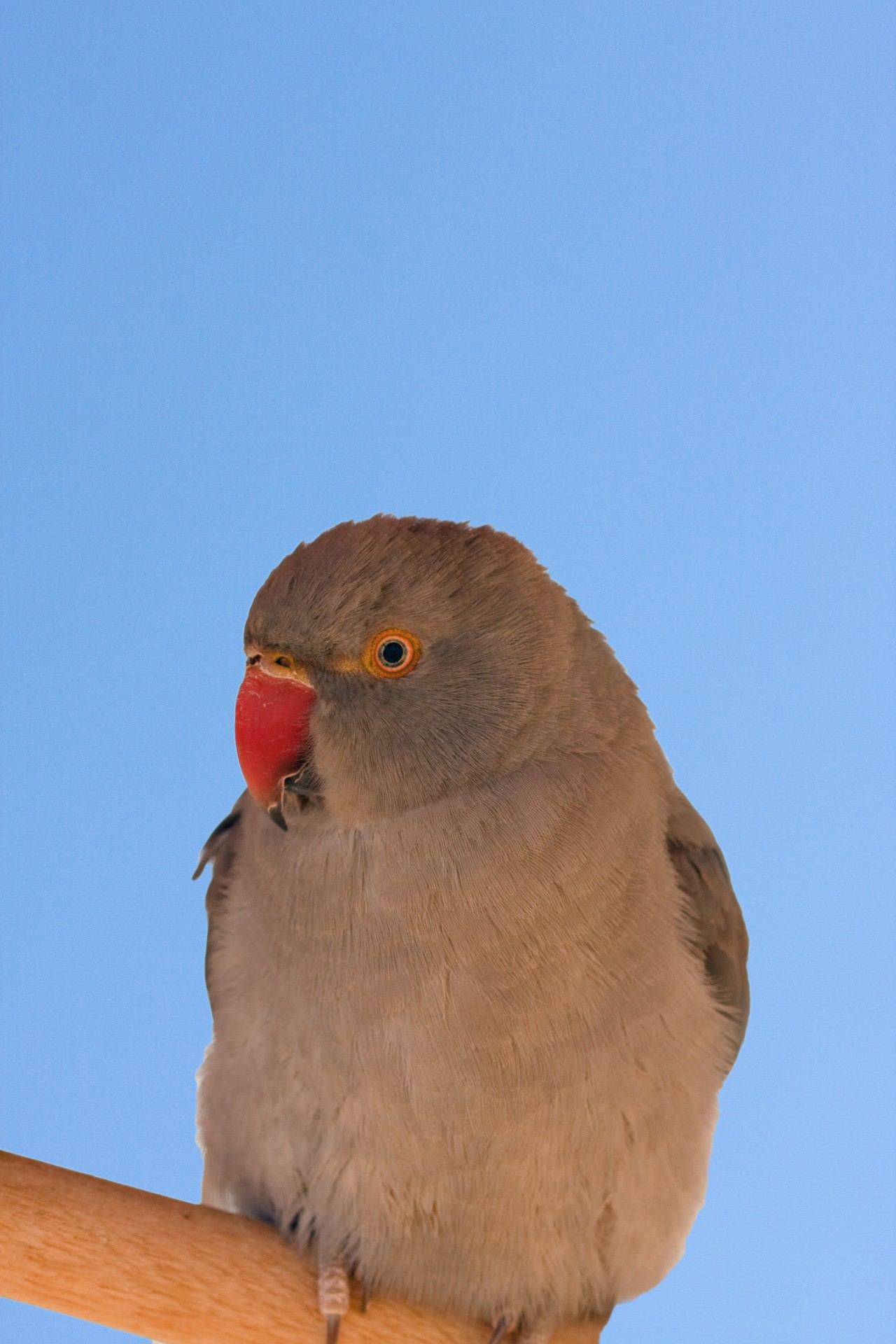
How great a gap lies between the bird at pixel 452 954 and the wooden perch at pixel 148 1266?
3.4 inches

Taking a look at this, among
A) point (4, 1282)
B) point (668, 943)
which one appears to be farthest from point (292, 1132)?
point (668, 943)

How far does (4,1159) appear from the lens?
218cm

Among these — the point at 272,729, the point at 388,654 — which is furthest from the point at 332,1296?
the point at 388,654

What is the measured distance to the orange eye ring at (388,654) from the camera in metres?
2.40

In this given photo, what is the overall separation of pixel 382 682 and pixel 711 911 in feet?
3.01

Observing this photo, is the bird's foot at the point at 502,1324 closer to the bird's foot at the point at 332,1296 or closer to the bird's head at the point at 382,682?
the bird's foot at the point at 332,1296

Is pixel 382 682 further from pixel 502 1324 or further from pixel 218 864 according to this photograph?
pixel 502 1324

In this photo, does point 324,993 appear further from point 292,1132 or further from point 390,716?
point 390,716

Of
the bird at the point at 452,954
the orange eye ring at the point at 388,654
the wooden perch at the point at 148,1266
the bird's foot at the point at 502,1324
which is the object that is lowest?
the wooden perch at the point at 148,1266

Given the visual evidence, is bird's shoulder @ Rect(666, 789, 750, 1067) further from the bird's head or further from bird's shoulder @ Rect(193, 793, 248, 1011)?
bird's shoulder @ Rect(193, 793, 248, 1011)

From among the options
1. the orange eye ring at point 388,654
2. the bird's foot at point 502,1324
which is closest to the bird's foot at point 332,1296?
the bird's foot at point 502,1324

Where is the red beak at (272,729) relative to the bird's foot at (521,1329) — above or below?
above

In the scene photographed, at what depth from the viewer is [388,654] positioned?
240cm

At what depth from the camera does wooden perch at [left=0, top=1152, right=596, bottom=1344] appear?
216 centimetres
